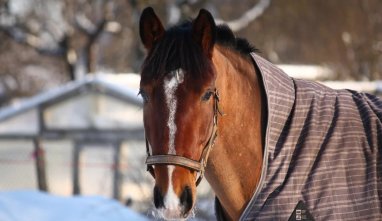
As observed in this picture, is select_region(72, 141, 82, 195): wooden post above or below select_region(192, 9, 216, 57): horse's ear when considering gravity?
below

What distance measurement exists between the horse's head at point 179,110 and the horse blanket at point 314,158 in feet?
1.36

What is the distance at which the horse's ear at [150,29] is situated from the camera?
3783 mm

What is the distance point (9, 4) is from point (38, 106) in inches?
442

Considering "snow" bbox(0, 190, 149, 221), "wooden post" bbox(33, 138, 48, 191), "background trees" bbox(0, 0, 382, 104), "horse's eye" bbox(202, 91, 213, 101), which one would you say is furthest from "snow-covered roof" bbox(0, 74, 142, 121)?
"horse's eye" bbox(202, 91, 213, 101)

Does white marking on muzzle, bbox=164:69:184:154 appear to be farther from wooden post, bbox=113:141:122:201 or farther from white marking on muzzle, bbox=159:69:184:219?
wooden post, bbox=113:141:122:201

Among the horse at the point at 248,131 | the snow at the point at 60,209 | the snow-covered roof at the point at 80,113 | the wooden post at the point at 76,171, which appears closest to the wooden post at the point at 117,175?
the snow-covered roof at the point at 80,113

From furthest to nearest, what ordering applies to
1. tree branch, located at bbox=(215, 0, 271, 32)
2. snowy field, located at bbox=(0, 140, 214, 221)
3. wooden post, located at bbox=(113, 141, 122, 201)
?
tree branch, located at bbox=(215, 0, 271, 32) → wooden post, located at bbox=(113, 141, 122, 201) → snowy field, located at bbox=(0, 140, 214, 221)

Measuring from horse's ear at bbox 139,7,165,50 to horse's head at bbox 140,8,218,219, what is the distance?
0.14ft

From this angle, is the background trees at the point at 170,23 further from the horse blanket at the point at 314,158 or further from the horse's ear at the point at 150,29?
the horse's ear at the point at 150,29

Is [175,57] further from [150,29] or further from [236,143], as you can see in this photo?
[236,143]

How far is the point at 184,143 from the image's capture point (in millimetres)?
3494

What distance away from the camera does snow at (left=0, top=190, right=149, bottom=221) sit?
8438mm

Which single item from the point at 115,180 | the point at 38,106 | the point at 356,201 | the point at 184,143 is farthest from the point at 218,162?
the point at 38,106

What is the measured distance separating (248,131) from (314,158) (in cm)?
37
